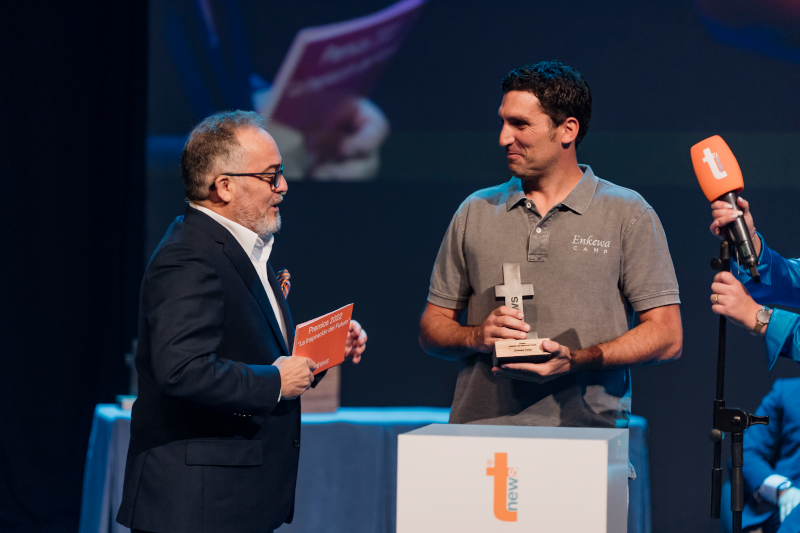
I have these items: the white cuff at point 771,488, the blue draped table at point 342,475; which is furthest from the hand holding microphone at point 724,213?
the blue draped table at point 342,475

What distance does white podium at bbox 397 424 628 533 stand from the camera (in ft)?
4.45

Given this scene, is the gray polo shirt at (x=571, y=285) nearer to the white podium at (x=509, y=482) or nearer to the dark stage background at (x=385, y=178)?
the white podium at (x=509, y=482)

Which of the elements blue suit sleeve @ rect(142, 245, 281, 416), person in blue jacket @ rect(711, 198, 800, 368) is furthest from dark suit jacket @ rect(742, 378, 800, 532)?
blue suit sleeve @ rect(142, 245, 281, 416)

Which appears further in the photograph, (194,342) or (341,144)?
(341,144)

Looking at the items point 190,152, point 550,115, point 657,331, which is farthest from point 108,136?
point 657,331

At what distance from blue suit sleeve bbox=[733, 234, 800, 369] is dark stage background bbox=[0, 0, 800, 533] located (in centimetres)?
208

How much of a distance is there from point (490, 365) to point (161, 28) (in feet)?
10.4

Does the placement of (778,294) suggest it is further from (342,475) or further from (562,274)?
→ (342,475)

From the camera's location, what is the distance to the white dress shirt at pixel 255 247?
190 centimetres

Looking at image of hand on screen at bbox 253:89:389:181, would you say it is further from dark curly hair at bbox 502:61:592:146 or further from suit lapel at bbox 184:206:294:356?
suit lapel at bbox 184:206:294:356

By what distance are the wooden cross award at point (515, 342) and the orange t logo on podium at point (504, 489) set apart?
361mm

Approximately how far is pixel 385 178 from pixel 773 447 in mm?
2323

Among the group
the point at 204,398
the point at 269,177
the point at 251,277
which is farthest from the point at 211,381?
the point at 269,177

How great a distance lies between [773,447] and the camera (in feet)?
8.63
